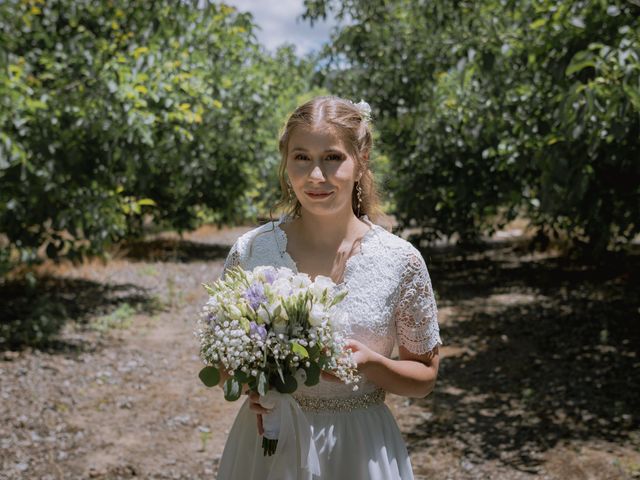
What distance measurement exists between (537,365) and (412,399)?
1476 millimetres

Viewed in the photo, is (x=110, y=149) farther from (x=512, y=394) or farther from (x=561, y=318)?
(x=561, y=318)

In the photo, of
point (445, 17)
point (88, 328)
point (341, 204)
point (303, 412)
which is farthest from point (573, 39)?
point (88, 328)

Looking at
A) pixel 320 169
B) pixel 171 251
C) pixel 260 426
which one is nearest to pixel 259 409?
pixel 260 426

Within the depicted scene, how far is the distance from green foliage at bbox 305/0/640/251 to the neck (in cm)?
237

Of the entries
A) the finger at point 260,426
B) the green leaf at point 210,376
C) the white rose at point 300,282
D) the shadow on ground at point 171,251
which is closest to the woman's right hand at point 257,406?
the finger at point 260,426

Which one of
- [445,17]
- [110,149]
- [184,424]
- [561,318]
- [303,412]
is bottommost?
[184,424]

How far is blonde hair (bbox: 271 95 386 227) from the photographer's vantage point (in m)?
2.19

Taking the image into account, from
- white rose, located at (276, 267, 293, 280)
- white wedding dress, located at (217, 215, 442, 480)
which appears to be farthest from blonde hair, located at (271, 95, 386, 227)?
white rose, located at (276, 267, 293, 280)

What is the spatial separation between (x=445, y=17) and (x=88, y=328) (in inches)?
219

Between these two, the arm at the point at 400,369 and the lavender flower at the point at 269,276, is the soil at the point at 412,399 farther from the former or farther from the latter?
the lavender flower at the point at 269,276

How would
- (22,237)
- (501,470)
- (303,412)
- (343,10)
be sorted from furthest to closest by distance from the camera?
(343,10) → (22,237) → (501,470) → (303,412)

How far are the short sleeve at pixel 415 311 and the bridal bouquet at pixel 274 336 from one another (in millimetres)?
312

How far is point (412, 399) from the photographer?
6.35 metres

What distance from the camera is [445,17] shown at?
20.4 ft
